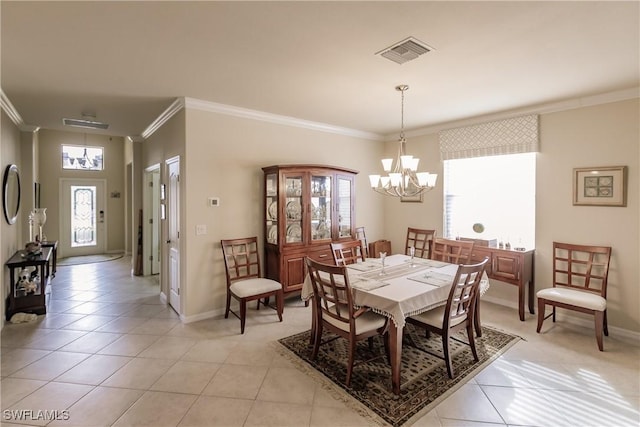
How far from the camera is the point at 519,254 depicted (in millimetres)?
3908

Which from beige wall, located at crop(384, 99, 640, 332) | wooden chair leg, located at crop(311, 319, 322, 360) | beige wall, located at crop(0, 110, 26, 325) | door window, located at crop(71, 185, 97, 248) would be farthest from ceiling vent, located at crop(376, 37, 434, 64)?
door window, located at crop(71, 185, 97, 248)

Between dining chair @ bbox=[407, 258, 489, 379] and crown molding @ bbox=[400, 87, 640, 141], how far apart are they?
244 cm

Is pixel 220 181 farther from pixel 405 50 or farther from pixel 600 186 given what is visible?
pixel 600 186

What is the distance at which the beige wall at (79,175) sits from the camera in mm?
7602

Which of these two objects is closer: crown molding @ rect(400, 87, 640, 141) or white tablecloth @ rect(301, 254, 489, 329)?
white tablecloth @ rect(301, 254, 489, 329)

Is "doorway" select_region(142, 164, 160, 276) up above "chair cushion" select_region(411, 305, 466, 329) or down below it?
above

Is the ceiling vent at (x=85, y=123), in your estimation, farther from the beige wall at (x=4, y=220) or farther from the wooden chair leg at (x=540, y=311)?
the wooden chair leg at (x=540, y=311)

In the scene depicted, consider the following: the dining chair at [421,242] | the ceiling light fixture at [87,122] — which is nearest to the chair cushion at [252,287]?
the dining chair at [421,242]

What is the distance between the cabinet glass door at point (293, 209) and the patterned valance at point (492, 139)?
245 centimetres

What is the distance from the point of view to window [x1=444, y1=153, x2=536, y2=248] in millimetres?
4203

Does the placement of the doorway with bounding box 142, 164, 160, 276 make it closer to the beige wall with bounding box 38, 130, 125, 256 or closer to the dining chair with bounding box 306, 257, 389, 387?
the beige wall with bounding box 38, 130, 125, 256

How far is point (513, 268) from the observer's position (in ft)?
13.0
